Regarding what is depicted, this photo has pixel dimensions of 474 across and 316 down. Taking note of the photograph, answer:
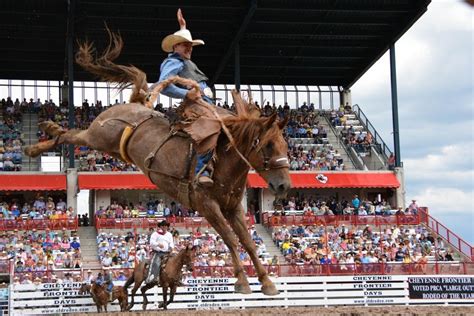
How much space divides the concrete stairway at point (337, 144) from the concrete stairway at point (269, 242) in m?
6.92

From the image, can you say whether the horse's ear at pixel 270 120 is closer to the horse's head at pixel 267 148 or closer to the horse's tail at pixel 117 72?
the horse's head at pixel 267 148

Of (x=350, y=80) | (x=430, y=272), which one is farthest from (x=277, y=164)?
(x=350, y=80)

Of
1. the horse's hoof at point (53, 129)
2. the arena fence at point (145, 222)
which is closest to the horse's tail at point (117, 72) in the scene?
the horse's hoof at point (53, 129)

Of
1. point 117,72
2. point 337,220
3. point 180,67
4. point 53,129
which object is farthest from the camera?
point 337,220

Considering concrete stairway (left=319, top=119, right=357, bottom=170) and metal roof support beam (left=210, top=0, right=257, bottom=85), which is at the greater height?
metal roof support beam (left=210, top=0, right=257, bottom=85)

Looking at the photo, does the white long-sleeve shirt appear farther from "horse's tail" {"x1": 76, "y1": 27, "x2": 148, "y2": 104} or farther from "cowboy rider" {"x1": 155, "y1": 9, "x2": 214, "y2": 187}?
"cowboy rider" {"x1": 155, "y1": 9, "x2": 214, "y2": 187}

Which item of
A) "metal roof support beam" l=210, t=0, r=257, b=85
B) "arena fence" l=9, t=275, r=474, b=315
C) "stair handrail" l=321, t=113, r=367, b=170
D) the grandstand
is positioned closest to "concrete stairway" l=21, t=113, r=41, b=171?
the grandstand

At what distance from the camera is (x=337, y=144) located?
35938 mm

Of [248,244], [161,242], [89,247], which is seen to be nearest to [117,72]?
[248,244]

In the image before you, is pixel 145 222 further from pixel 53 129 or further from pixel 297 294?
pixel 53 129

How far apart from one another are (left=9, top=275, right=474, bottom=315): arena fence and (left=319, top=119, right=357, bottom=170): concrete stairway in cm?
1378

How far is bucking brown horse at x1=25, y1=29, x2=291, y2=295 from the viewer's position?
7.66 m

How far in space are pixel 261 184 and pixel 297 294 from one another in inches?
399

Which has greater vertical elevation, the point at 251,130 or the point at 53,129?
the point at 53,129
